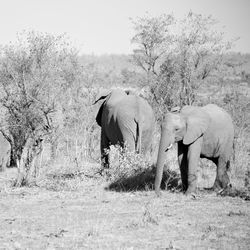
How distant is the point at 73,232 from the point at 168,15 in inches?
674

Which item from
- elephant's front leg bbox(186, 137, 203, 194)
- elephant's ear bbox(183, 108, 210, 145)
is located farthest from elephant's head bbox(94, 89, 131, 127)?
elephant's front leg bbox(186, 137, 203, 194)

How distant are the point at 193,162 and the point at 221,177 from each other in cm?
130

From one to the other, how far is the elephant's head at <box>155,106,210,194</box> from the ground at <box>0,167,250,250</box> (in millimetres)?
1045

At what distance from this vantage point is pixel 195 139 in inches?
505

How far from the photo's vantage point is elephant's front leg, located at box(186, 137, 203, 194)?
41.6 feet

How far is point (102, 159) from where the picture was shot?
1598 centimetres

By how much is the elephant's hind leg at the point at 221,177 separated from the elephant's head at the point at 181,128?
1.20 m

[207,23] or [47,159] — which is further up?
[207,23]

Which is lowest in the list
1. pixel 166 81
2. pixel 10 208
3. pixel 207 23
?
pixel 10 208

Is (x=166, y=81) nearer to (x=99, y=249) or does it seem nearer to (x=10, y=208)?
(x=10, y=208)

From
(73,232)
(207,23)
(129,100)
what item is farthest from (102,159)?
(207,23)

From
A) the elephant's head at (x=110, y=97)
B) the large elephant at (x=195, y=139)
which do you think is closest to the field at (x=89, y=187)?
the elephant's head at (x=110, y=97)

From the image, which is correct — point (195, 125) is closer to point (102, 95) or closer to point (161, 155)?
point (161, 155)

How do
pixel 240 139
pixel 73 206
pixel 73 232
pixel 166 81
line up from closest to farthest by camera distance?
pixel 73 232
pixel 73 206
pixel 240 139
pixel 166 81
